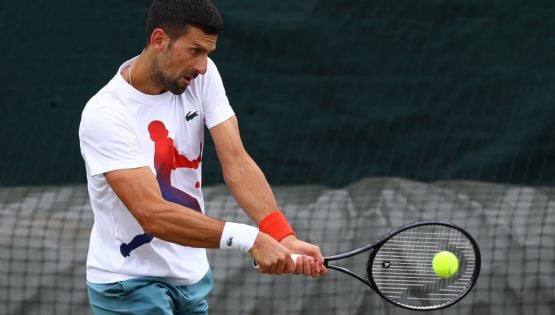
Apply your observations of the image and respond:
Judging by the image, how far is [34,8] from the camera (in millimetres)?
6695

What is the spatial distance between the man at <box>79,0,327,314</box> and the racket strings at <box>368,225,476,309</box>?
57 cm

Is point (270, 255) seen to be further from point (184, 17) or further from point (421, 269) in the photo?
point (421, 269)

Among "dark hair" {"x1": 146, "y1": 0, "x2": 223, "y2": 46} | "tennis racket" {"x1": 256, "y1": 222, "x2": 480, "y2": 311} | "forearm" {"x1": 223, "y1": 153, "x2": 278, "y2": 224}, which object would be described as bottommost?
"tennis racket" {"x1": 256, "y1": 222, "x2": 480, "y2": 311}

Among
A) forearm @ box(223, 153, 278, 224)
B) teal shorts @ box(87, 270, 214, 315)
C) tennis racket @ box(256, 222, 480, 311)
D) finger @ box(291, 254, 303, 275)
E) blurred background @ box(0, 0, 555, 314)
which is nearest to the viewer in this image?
finger @ box(291, 254, 303, 275)

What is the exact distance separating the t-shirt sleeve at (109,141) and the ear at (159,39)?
0.25m

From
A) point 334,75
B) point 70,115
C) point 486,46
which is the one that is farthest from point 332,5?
point 70,115

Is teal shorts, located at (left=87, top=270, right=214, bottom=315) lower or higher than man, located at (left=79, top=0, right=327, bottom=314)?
lower

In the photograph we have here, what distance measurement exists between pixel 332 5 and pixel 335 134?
29.9 inches

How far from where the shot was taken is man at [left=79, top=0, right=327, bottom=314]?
365 centimetres

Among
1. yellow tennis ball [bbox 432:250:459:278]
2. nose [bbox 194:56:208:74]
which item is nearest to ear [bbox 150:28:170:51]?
nose [bbox 194:56:208:74]

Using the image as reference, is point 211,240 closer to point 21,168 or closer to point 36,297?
point 36,297

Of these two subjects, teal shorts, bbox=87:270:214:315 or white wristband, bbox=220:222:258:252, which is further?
teal shorts, bbox=87:270:214:315

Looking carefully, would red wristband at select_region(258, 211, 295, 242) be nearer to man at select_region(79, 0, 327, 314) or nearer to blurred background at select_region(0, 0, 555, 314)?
man at select_region(79, 0, 327, 314)

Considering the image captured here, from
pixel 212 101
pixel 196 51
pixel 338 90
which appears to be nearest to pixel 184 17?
pixel 196 51
